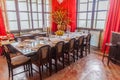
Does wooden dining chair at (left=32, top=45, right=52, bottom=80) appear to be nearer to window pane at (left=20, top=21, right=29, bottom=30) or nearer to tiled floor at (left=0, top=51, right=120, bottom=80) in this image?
A: tiled floor at (left=0, top=51, right=120, bottom=80)

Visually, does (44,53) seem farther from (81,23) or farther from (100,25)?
(81,23)

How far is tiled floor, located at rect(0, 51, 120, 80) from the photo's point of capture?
282 cm

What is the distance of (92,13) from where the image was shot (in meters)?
4.83

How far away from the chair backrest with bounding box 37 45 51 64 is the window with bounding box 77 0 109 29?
301cm

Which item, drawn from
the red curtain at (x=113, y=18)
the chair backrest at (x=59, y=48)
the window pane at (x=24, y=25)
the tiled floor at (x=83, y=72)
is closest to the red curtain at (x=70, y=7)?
the window pane at (x=24, y=25)

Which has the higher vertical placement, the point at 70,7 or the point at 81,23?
the point at 70,7

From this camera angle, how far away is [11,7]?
441cm

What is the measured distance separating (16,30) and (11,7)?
3.07 feet

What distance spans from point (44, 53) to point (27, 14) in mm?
2950

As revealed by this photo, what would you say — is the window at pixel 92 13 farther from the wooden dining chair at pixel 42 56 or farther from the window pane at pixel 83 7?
the wooden dining chair at pixel 42 56

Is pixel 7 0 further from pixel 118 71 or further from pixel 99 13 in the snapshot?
pixel 118 71

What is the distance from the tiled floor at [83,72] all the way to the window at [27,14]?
171 centimetres

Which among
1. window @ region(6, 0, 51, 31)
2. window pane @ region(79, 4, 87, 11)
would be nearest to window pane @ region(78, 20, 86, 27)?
window pane @ region(79, 4, 87, 11)

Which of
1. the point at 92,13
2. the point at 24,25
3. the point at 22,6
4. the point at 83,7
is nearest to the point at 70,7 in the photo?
the point at 83,7
